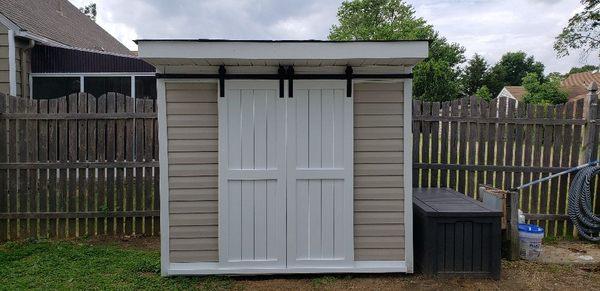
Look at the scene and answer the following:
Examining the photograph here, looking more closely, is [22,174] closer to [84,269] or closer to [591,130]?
[84,269]

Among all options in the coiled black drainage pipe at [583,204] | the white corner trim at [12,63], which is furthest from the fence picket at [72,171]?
the coiled black drainage pipe at [583,204]

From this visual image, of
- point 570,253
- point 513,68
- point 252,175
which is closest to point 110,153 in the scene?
point 252,175

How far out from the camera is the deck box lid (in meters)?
3.69

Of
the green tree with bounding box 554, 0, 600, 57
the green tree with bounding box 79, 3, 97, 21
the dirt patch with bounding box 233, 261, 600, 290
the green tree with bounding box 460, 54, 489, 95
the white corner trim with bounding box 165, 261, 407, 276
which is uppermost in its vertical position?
the green tree with bounding box 79, 3, 97, 21

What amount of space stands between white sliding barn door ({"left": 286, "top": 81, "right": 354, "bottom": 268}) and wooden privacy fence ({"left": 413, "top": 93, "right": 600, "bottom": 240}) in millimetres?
1499

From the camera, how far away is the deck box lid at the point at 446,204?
12.1ft

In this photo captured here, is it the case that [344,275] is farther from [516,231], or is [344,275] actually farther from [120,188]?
[120,188]

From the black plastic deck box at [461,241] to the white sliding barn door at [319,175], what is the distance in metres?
0.69

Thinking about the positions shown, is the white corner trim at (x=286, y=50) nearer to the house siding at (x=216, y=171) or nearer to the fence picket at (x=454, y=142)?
the house siding at (x=216, y=171)

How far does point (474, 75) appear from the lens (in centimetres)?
4622

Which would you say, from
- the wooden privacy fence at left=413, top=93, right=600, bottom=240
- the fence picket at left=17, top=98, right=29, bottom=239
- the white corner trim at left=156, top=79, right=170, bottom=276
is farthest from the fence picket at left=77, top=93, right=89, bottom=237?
the wooden privacy fence at left=413, top=93, right=600, bottom=240

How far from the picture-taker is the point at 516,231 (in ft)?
14.0

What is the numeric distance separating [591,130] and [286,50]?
370 cm

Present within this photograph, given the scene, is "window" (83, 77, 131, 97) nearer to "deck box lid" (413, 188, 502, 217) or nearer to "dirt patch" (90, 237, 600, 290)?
"dirt patch" (90, 237, 600, 290)
